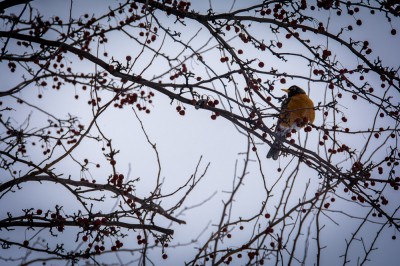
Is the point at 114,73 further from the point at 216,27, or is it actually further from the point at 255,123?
the point at 255,123

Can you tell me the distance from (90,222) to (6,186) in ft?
2.53

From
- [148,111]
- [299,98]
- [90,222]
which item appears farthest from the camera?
[299,98]

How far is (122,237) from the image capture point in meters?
2.83

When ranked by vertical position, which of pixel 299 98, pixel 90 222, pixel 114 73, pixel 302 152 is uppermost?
pixel 299 98

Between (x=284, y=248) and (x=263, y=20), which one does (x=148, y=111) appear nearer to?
(x=263, y=20)

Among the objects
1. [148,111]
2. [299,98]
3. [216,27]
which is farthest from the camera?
[299,98]

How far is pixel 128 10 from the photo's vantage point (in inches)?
135

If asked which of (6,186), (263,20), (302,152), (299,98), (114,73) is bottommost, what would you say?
(302,152)

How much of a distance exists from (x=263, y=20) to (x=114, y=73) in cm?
142

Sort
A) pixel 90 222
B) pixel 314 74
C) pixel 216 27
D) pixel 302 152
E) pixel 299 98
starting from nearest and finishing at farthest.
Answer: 1. pixel 302 152
2. pixel 90 222
3. pixel 216 27
4. pixel 314 74
5. pixel 299 98

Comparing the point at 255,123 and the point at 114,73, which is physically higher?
the point at 114,73

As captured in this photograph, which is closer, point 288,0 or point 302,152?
point 302,152

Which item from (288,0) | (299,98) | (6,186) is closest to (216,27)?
(288,0)

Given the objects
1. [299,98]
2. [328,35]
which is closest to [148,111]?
[328,35]
